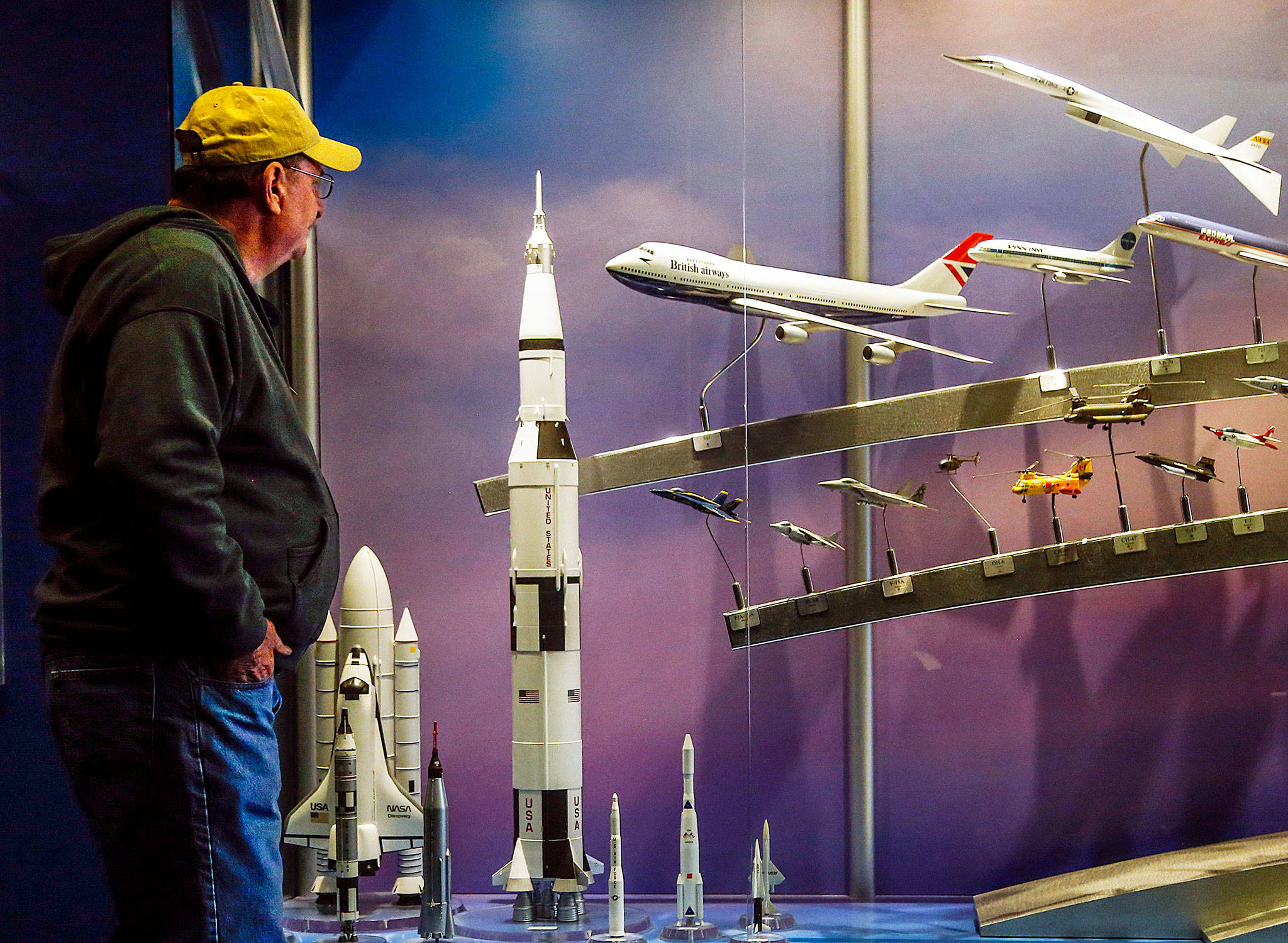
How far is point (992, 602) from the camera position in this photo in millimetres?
5262

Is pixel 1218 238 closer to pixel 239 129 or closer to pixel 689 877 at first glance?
pixel 689 877

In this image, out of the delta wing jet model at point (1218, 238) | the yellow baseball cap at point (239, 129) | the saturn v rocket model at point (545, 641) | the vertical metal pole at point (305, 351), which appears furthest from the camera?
the vertical metal pole at point (305, 351)

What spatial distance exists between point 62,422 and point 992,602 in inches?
150

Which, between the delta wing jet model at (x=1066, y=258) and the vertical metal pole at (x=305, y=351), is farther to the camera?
the vertical metal pole at (x=305, y=351)

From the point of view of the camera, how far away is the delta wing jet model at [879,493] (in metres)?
5.22

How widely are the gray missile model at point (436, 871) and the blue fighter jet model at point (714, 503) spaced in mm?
1453

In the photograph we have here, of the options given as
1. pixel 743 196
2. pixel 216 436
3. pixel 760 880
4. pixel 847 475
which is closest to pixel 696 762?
pixel 760 880

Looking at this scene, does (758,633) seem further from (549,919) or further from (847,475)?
(549,919)

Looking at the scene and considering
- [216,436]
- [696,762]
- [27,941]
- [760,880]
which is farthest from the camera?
[696,762]

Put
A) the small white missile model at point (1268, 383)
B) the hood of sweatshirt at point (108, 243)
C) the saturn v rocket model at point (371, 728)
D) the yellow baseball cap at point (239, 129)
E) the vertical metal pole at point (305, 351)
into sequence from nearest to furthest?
the hood of sweatshirt at point (108, 243), the yellow baseball cap at point (239, 129), the small white missile model at point (1268, 383), the saturn v rocket model at point (371, 728), the vertical metal pole at point (305, 351)

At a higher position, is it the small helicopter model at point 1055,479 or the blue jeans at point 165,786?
the small helicopter model at point 1055,479

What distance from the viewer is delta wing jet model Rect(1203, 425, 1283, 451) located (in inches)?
201

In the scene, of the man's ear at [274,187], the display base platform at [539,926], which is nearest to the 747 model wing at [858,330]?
the display base platform at [539,926]

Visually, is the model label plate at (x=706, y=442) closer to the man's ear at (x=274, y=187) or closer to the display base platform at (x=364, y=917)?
the display base platform at (x=364, y=917)
